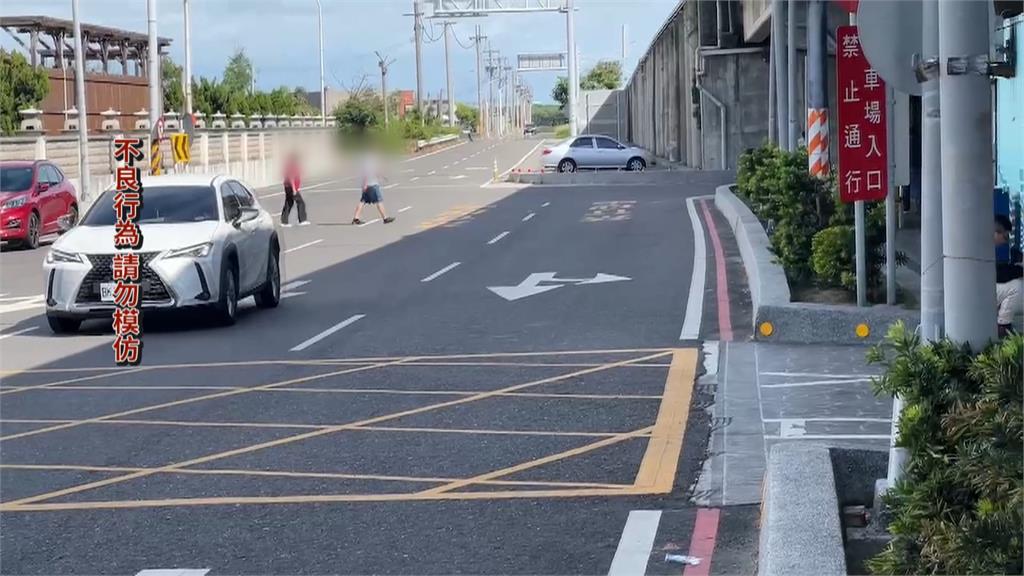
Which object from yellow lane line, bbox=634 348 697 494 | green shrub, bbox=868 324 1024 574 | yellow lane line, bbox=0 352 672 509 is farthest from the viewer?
yellow lane line, bbox=0 352 672 509

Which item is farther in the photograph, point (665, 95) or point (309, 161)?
point (665, 95)

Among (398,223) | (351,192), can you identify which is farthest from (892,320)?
(351,192)

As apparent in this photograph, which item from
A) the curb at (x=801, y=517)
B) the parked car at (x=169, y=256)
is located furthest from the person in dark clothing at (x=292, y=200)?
the curb at (x=801, y=517)

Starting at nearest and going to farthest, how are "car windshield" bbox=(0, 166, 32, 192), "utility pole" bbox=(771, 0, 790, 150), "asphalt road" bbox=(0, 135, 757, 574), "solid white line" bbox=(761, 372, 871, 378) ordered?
1. "asphalt road" bbox=(0, 135, 757, 574)
2. "solid white line" bbox=(761, 372, 871, 378)
3. "utility pole" bbox=(771, 0, 790, 150)
4. "car windshield" bbox=(0, 166, 32, 192)

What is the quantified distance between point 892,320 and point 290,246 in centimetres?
1521

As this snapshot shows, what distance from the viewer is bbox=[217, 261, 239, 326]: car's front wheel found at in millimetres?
14945

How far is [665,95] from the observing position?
5766cm

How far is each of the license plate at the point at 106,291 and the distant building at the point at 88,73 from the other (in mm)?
32167

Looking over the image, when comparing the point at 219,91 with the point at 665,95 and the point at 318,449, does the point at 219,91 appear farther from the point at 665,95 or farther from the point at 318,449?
the point at 318,449

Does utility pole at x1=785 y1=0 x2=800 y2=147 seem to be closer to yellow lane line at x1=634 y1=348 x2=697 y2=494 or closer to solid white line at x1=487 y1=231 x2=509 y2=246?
solid white line at x1=487 y1=231 x2=509 y2=246

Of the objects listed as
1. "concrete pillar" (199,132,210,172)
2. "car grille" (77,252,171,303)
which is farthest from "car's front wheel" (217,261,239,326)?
"concrete pillar" (199,132,210,172)

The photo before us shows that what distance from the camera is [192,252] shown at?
14.7 metres

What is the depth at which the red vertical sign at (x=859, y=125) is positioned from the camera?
11.7m

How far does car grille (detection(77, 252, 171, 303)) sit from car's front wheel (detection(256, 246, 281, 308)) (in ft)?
6.63
